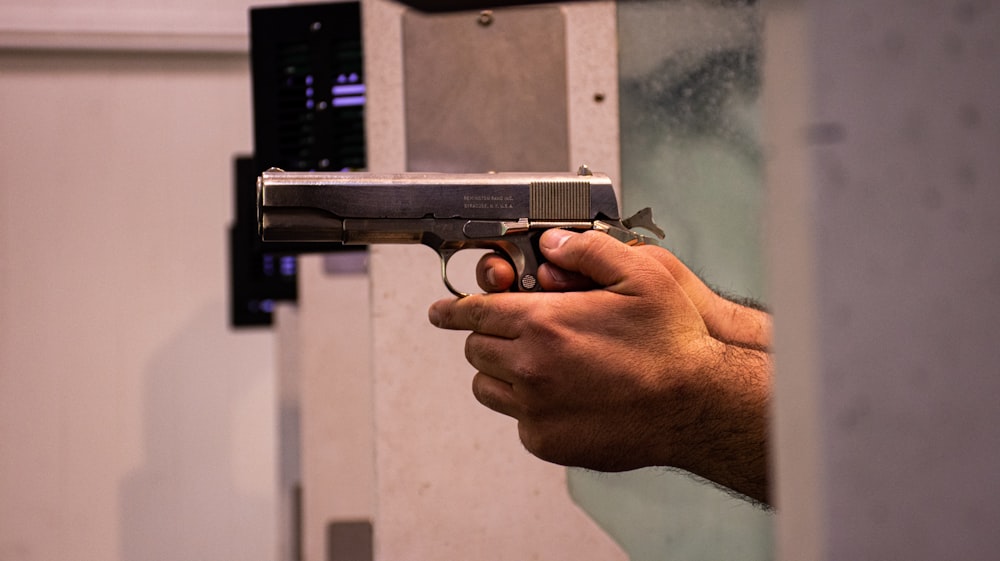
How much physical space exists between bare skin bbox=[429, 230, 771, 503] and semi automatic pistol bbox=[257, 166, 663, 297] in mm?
53

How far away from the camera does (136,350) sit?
3.52 meters

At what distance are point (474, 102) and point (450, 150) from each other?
0.29 ft

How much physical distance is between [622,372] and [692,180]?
468 millimetres

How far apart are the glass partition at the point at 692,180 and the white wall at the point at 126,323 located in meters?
2.65

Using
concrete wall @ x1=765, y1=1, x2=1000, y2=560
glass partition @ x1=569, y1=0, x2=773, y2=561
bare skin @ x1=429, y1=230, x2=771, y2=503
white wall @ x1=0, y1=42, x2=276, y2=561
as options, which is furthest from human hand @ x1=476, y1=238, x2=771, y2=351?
white wall @ x1=0, y1=42, x2=276, y2=561

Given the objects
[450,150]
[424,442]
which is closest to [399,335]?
[424,442]

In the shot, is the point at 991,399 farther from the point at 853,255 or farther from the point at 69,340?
the point at 69,340

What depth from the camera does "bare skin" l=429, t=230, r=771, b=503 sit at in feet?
3.03

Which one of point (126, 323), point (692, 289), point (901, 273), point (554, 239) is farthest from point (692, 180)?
point (126, 323)

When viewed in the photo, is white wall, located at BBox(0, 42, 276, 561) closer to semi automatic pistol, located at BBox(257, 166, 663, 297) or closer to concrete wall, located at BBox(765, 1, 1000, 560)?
semi automatic pistol, located at BBox(257, 166, 663, 297)

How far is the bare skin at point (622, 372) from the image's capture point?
922mm

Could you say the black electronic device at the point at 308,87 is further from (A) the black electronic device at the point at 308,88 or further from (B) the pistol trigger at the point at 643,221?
(B) the pistol trigger at the point at 643,221

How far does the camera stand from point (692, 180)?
1277mm

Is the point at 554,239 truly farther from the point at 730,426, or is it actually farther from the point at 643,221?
the point at 730,426
